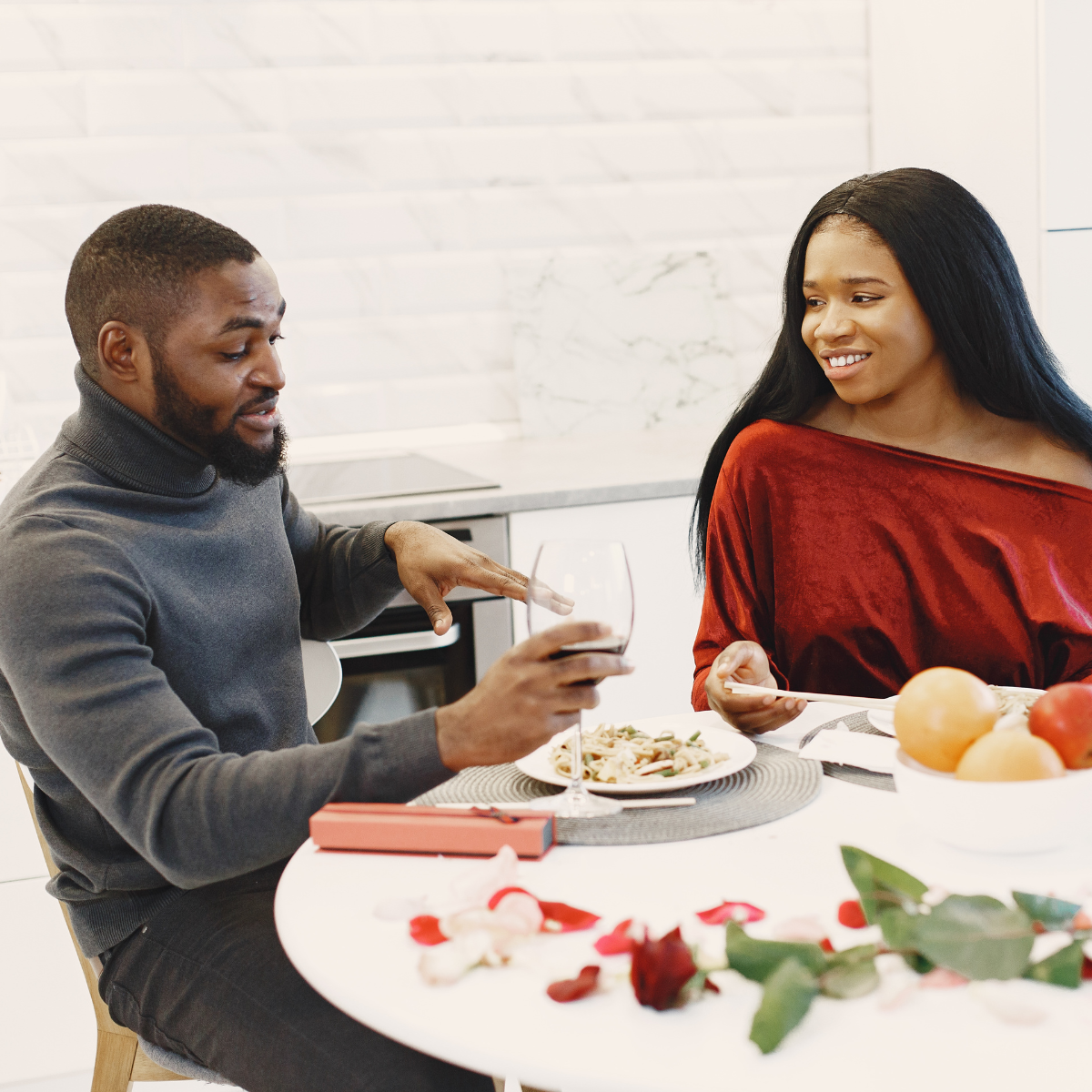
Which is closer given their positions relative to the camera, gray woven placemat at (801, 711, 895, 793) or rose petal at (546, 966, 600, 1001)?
rose petal at (546, 966, 600, 1001)

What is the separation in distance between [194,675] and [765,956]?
0.80 meters

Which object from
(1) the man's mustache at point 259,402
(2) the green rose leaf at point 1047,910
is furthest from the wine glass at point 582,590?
(1) the man's mustache at point 259,402

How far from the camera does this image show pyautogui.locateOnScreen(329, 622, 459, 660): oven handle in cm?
221

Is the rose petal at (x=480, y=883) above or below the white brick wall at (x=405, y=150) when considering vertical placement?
below

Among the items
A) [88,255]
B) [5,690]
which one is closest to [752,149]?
[88,255]

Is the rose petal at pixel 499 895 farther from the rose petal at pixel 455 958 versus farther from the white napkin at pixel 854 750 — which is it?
the white napkin at pixel 854 750

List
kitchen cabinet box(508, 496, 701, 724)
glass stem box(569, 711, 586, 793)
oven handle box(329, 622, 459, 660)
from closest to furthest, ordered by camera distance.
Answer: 1. glass stem box(569, 711, 586, 793)
2. oven handle box(329, 622, 459, 660)
3. kitchen cabinet box(508, 496, 701, 724)

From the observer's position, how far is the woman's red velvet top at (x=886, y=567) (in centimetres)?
167

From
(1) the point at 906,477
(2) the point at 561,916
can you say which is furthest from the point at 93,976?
(1) the point at 906,477

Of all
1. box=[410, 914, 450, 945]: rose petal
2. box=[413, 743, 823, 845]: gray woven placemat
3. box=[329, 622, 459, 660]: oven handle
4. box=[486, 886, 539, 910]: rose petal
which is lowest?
box=[329, 622, 459, 660]: oven handle

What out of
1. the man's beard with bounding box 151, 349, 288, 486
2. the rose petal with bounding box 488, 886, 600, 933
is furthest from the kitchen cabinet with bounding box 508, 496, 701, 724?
the rose petal with bounding box 488, 886, 600, 933

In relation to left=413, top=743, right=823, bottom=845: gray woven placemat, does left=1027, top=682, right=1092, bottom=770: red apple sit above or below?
above

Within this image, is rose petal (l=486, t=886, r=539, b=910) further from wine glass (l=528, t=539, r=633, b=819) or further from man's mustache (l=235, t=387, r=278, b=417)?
man's mustache (l=235, t=387, r=278, b=417)

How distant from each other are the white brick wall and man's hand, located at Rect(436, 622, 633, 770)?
199cm
